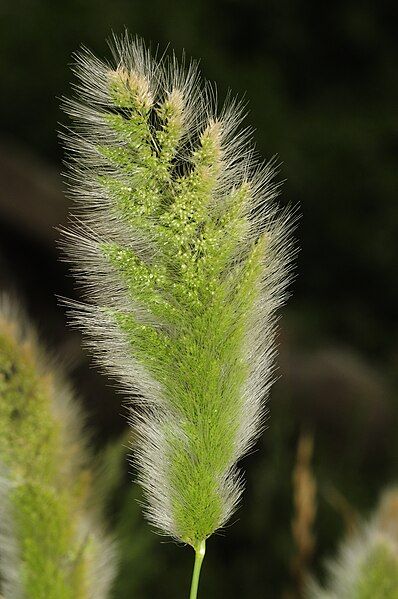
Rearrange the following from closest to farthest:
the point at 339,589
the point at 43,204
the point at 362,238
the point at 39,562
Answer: the point at 39,562 → the point at 339,589 → the point at 43,204 → the point at 362,238

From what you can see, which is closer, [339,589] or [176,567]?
[339,589]

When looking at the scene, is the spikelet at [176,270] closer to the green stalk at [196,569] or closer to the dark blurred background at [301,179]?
the green stalk at [196,569]

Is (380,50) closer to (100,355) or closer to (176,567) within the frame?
(176,567)

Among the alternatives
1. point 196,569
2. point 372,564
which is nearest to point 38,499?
point 196,569

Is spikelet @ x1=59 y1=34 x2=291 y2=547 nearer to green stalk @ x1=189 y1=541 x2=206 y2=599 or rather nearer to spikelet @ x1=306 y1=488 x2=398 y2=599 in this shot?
green stalk @ x1=189 y1=541 x2=206 y2=599

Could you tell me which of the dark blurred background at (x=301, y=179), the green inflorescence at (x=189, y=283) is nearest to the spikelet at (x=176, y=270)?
the green inflorescence at (x=189, y=283)

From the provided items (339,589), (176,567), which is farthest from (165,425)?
(176,567)
